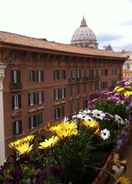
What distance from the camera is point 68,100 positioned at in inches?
1618

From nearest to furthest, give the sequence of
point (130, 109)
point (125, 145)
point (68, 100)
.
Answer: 1. point (125, 145)
2. point (130, 109)
3. point (68, 100)

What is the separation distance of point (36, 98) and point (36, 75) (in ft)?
5.56

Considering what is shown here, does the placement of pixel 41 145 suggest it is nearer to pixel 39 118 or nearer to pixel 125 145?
pixel 125 145

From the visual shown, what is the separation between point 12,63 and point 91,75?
20.9 meters

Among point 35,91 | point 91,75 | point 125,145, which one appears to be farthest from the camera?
point 91,75

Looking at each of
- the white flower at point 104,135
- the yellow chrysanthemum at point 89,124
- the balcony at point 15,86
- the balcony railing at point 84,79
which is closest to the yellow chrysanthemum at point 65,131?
the yellow chrysanthemum at point 89,124

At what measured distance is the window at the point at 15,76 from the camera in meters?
29.1

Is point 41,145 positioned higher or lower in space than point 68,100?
higher

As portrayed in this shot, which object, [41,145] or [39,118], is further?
[39,118]

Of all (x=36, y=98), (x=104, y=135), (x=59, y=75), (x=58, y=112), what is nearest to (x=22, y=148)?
(x=104, y=135)

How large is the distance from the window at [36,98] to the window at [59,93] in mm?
3081

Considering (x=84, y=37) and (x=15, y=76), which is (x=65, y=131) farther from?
(x=84, y=37)

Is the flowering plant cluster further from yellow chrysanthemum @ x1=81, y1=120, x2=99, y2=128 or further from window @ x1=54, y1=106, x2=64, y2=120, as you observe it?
window @ x1=54, y1=106, x2=64, y2=120

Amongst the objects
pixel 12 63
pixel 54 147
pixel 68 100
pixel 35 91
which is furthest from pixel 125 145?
pixel 68 100
